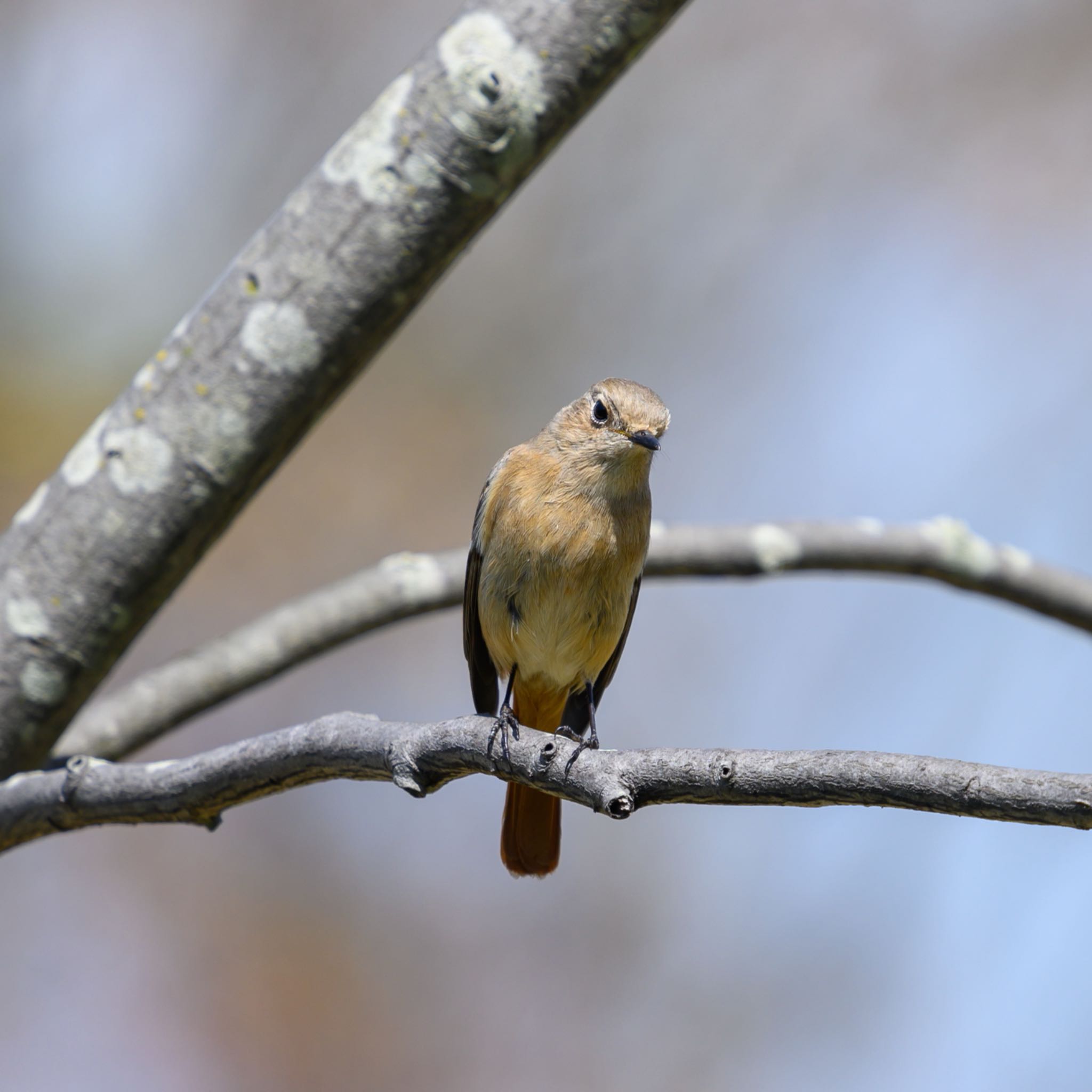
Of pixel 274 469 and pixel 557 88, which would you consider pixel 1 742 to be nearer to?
pixel 274 469

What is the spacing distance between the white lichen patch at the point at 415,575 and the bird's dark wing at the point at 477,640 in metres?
0.10

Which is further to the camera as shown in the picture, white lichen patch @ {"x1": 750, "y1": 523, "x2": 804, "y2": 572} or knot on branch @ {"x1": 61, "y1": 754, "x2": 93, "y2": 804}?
white lichen patch @ {"x1": 750, "y1": 523, "x2": 804, "y2": 572}

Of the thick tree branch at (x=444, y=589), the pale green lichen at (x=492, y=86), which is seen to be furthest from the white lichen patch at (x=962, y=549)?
the pale green lichen at (x=492, y=86)

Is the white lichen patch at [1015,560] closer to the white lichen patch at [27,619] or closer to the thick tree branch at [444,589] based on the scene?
the thick tree branch at [444,589]

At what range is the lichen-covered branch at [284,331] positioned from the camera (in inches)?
90.4

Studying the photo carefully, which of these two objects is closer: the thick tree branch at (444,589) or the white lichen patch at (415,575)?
the thick tree branch at (444,589)

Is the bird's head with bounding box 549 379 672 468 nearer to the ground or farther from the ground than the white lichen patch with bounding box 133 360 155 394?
farther from the ground

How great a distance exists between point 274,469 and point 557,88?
1.07 meters

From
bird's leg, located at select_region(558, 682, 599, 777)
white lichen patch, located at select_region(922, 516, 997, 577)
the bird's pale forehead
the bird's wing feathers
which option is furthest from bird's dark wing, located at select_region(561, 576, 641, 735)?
white lichen patch, located at select_region(922, 516, 997, 577)

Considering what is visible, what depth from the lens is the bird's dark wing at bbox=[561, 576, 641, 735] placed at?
332 centimetres

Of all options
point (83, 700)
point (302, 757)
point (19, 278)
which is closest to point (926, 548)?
point (302, 757)

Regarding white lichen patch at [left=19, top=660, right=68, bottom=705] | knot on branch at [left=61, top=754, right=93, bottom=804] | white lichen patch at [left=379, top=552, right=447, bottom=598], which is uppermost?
white lichen patch at [left=379, top=552, right=447, bottom=598]

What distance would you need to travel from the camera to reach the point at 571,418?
3279 millimetres

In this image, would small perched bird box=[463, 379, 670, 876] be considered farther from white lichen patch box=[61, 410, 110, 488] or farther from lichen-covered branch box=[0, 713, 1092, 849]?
white lichen patch box=[61, 410, 110, 488]
